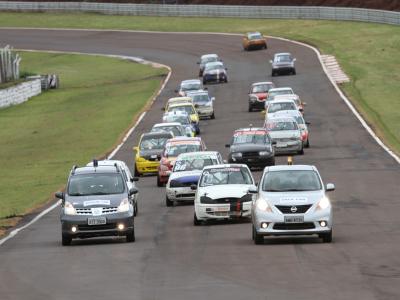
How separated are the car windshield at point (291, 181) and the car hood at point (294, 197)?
33cm

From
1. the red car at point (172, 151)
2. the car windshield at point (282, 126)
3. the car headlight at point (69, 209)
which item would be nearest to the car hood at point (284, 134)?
the car windshield at point (282, 126)

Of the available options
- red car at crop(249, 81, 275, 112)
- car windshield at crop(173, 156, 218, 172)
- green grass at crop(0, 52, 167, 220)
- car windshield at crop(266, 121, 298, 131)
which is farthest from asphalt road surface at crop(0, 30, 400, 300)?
red car at crop(249, 81, 275, 112)

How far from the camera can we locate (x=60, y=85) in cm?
9888

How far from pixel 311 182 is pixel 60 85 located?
72.3 m

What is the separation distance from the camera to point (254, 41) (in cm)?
10850

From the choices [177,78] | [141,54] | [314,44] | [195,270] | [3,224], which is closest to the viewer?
[195,270]

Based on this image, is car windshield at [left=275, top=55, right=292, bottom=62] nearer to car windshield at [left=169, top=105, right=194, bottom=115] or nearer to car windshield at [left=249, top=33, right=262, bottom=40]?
car windshield at [left=249, top=33, right=262, bottom=40]

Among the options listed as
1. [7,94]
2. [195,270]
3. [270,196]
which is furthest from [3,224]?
[7,94]

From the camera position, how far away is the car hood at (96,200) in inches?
1129

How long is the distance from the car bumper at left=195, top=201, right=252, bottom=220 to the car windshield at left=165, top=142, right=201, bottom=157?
1332cm

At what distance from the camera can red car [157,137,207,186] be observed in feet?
145

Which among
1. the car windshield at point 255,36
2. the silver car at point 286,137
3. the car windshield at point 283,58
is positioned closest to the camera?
the silver car at point 286,137

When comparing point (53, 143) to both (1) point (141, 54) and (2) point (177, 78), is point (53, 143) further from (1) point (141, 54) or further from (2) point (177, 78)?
(1) point (141, 54)

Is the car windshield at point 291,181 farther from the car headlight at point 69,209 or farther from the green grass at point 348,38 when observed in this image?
the green grass at point 348,38
